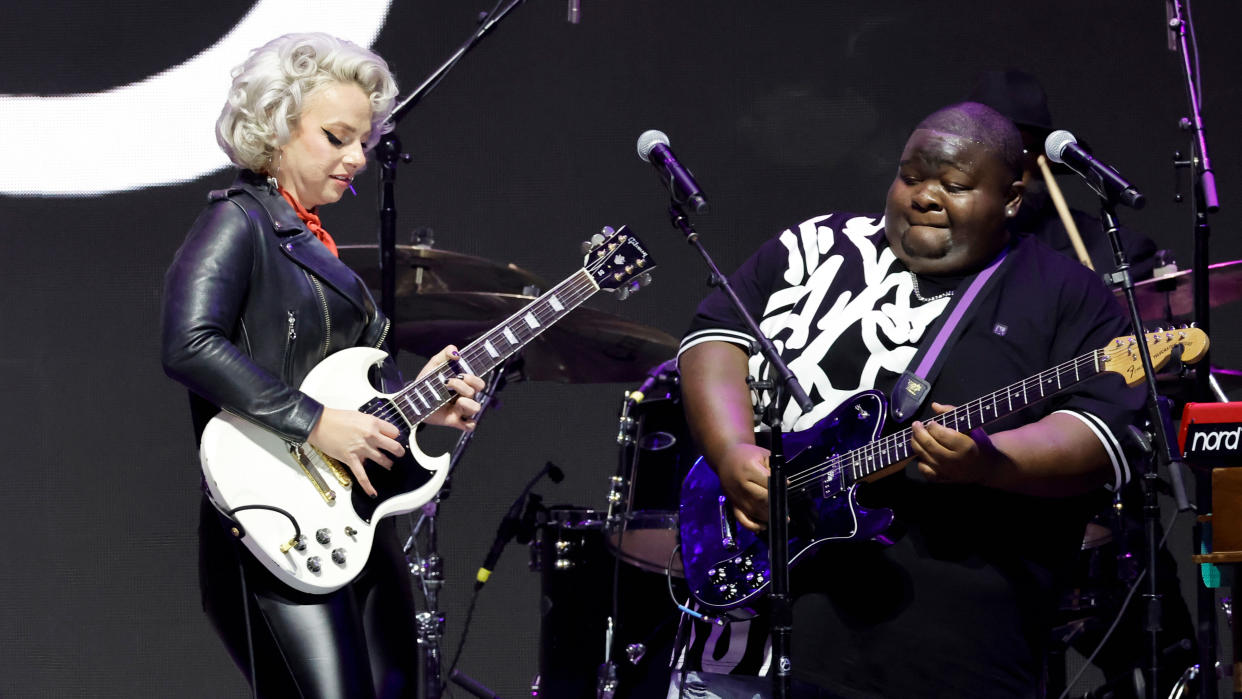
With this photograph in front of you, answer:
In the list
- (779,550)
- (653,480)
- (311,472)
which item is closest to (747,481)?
(779,550)

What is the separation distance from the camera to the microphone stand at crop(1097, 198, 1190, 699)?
2.63 meters

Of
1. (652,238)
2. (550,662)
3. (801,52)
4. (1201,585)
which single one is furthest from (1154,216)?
(550,662)

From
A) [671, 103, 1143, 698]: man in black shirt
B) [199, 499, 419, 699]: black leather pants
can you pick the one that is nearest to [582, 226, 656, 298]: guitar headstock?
[671, 103, 1143, 698]: man in black shirt

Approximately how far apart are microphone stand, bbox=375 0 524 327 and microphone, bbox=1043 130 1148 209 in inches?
70.0

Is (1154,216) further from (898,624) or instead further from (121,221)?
(121,221)

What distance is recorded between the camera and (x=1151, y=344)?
2.76 m

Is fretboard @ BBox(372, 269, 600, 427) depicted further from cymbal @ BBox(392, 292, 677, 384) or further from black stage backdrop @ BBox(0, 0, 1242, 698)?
black stage backdrop @ BBox(0, 0, 1242, 698)

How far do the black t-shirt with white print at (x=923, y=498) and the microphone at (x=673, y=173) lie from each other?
16.4 inches

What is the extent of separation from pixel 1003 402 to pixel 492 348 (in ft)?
4.06

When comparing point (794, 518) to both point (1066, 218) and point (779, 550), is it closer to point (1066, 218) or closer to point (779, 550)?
point (779, 550)

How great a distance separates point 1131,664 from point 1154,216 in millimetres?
1792

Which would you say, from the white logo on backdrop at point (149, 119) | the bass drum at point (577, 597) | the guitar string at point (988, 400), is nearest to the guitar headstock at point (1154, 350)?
the guitar string at point (988, 400)

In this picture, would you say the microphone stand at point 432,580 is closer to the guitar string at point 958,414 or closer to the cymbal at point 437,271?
the cymbal at point 437,271

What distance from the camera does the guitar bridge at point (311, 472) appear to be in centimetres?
278
